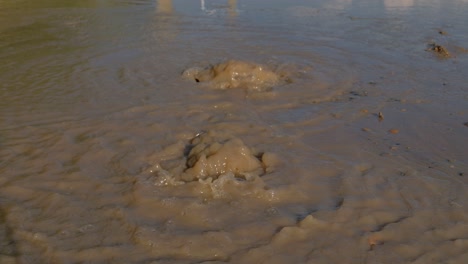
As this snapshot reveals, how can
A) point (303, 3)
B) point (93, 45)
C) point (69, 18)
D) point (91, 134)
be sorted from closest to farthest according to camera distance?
point (91, 134) < point (93, 45) < point (69, 18) < point (303, 3)

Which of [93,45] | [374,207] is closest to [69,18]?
[93,45]

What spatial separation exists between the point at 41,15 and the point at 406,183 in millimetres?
10776

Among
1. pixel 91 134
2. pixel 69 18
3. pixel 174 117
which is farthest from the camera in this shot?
pixel 69 18

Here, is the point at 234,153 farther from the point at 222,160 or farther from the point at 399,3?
the point at 399,3

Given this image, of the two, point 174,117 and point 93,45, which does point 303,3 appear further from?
point 174,117

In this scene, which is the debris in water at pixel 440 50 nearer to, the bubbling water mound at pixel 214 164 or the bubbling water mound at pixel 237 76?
the bubbling water mound at pixel 237 76

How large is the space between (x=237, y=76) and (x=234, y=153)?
2.53 metres

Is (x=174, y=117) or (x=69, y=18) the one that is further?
(x=69, y=18)

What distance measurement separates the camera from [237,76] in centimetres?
638

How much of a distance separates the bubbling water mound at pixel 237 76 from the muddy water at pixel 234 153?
7 cm

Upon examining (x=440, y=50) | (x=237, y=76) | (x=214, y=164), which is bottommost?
(x=214, y=164)

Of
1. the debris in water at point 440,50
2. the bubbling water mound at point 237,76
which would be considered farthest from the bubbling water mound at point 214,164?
the debris in water at point 440,50

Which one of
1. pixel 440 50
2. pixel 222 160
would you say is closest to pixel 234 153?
pixel 222 160

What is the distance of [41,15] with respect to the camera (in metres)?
11.6
